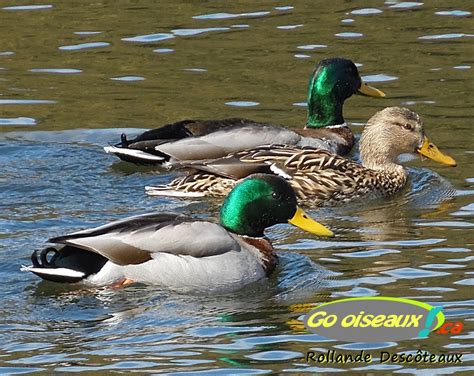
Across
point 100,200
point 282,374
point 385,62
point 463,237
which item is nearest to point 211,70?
point 385,62

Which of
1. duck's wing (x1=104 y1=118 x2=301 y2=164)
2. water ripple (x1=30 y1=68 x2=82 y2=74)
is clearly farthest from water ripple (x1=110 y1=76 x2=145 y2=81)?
duck's wing (x1=104 y1=118 x2=301 y2=164)

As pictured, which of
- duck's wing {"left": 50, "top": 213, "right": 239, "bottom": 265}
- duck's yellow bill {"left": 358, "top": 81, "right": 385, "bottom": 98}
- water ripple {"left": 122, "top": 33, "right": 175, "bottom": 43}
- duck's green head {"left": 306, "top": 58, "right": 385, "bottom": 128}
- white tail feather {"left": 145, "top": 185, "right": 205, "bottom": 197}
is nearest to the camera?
duck's wing {"left": 50, "top": 213, "right": 239, "bottom": 265}

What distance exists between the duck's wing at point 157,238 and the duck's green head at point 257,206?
16.3 inches

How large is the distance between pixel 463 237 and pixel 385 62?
5.90 meters

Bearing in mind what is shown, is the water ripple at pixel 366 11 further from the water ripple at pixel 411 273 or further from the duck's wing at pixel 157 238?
the duck's wing at pixel 157 238

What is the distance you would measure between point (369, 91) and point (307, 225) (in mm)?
4654

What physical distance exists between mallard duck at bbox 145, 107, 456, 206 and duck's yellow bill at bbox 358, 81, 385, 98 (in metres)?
1.47

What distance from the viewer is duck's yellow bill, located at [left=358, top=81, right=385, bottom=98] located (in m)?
16.0

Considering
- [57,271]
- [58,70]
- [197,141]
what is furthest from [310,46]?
[57,271]

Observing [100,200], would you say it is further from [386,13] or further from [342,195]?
[386,13]

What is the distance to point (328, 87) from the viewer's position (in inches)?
624

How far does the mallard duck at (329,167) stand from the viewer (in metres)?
13.8

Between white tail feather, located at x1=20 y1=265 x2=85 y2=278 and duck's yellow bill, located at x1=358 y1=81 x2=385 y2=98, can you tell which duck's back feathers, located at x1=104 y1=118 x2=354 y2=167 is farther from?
white tail feather, located at x1=20 y1=265 x2=85 y2=278

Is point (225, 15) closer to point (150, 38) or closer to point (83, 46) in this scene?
point (150, 38)
